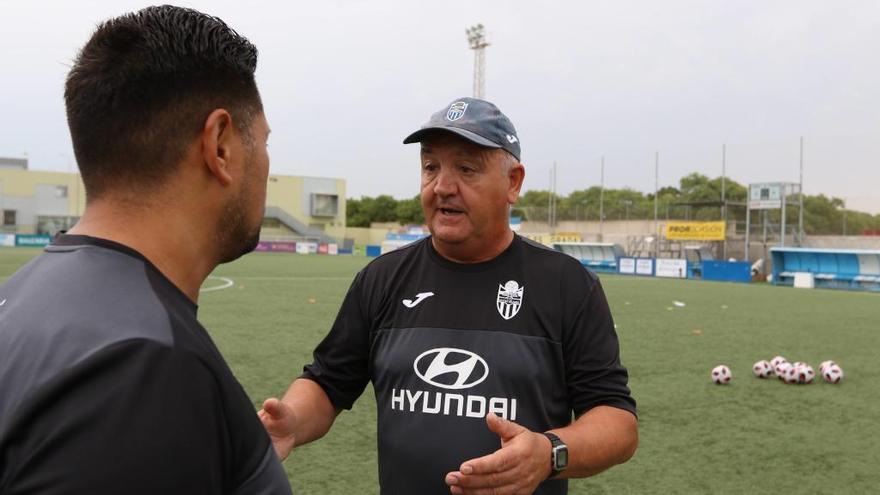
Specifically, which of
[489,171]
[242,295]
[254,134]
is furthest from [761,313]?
[254,134]

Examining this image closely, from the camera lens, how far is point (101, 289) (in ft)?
3.47

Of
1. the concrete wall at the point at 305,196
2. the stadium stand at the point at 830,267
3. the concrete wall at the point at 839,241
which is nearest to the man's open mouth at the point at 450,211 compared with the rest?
the stadium stand at the point at 830,267

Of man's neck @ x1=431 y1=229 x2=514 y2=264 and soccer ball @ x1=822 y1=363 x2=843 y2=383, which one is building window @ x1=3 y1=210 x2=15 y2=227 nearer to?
soccer ball @ x1=822 y1=363 x2=843 y2=383

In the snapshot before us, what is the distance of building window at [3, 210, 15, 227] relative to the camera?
196ft

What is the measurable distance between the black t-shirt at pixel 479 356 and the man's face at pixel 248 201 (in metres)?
1.07

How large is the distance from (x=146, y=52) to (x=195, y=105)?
12cm

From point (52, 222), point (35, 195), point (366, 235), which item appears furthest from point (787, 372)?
point (366, 235)

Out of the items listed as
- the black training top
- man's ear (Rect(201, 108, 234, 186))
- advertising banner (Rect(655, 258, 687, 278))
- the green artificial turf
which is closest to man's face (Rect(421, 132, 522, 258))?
man's ear (Rect(201, 108, 234, 186))

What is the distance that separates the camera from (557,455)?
6.59 feet

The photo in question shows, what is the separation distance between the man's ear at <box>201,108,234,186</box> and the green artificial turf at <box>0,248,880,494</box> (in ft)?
11.4

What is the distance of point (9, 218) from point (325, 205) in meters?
27.9

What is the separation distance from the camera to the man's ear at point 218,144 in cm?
125

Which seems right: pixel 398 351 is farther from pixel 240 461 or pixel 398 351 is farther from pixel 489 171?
pixel 240 461

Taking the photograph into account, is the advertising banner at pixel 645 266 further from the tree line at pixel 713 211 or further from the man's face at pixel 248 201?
the man's face at pixel 248 201
